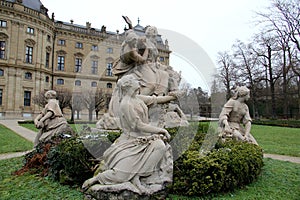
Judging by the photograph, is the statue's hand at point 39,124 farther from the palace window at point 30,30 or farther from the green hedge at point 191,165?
the palace window at point 30,30

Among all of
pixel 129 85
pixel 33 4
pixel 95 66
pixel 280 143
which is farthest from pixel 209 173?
pixel 33 4

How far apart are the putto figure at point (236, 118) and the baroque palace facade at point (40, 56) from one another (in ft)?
90.8

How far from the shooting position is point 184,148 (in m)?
5.08

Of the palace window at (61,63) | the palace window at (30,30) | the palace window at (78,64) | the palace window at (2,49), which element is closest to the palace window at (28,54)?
the palace window at (30,30)

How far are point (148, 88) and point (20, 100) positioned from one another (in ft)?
130

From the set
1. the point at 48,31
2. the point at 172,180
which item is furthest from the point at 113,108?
the point at 48,31

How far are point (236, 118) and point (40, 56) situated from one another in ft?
142

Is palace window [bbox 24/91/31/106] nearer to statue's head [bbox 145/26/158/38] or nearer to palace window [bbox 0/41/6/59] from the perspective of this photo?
palace window [bbox 0/41/6/59]

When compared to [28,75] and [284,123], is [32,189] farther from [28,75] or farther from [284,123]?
[28,75]

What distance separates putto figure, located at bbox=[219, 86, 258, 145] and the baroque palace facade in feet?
90.8

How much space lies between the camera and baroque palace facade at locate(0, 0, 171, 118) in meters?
38.2

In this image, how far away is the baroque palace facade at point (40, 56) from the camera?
38.2m

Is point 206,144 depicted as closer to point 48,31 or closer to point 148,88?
point 148,88

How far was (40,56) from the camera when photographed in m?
42.8
